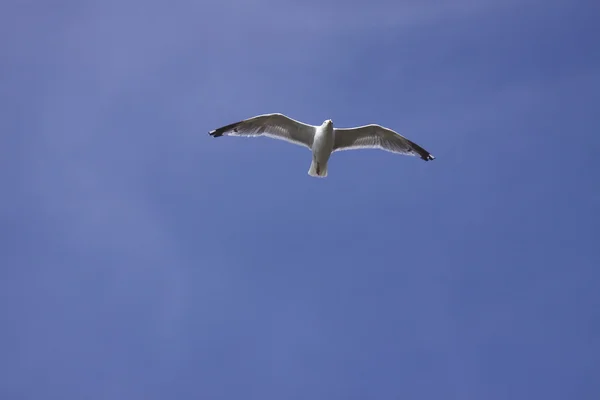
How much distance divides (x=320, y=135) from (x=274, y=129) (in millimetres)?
1212

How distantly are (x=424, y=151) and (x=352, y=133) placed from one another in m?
1.87

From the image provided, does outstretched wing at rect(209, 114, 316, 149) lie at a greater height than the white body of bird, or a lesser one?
greater

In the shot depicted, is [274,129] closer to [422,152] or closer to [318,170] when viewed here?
Answer: [318,170]

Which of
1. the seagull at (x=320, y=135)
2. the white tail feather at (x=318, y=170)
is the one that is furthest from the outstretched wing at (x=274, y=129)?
the white tail feather at (x=318, y=170)

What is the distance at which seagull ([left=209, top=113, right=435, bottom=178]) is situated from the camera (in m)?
18.3

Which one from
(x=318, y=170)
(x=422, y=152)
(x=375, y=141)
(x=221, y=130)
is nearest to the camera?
(x=318, y=170)

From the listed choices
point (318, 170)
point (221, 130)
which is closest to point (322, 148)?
point (318, 170)

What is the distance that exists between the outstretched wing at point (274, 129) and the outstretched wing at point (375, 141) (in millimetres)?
712

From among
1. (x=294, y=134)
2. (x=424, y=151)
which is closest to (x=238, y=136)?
(x=294, y=134)

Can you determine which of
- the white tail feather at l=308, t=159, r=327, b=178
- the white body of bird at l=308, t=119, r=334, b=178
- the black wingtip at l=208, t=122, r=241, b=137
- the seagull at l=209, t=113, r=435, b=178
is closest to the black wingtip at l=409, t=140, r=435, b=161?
Answer: the seagull at l=209, t=113, r=435, b=178

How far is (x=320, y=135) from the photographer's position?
18.2 m

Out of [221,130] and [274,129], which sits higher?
[274,129]

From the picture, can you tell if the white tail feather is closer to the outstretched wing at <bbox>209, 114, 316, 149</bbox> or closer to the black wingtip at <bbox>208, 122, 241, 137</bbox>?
the outstretched wing at <bbox>209, 114, 316, 149</bbox>

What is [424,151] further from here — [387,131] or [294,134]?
[294,134]
